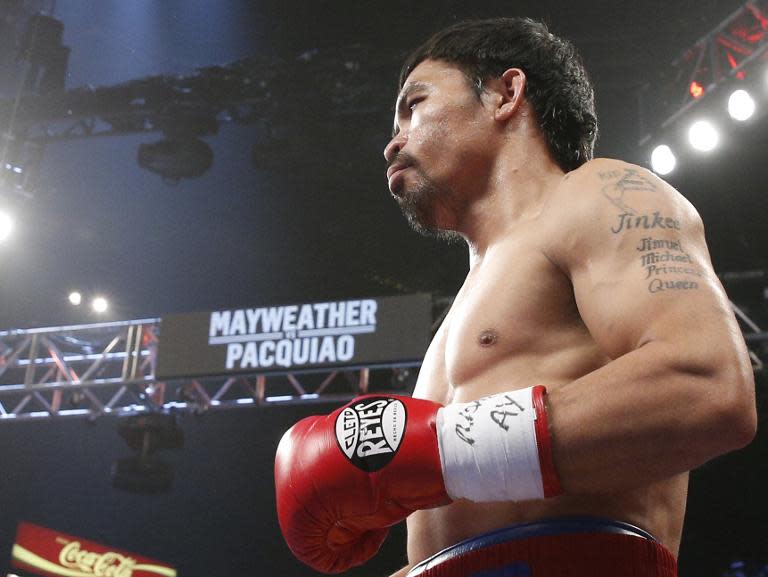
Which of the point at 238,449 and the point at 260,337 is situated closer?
the point at 260,337

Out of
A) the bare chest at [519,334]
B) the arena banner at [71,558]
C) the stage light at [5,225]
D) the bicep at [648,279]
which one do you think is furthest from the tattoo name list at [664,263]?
the arena banner at [71,558]

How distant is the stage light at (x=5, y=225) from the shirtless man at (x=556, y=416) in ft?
18.4

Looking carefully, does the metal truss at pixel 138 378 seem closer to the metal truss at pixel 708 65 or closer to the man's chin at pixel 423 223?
the metal truss at pixel 708 65

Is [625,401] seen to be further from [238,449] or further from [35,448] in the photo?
[35,448]

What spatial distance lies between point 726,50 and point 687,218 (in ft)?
12.7

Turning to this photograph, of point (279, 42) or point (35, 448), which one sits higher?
point (279, 42)

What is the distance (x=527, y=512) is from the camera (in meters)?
1.01

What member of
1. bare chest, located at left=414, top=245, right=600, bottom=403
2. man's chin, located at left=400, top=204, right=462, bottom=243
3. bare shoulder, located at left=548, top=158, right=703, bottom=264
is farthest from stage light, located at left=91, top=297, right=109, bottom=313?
bare shoulder, located at left=548, top=158, right=703, bottom=264

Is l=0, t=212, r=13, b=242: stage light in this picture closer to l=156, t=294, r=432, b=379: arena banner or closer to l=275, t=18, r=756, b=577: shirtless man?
l=156, t=294, r=432, b=379: arena banner

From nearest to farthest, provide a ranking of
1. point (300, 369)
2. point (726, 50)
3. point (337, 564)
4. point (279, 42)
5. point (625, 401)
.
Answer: point (625, 401) < point (337, 564) < point (726, 50) < point (300, 369) < point (279, 42)

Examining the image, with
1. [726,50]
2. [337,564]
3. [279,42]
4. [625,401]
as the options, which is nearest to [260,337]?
[279,42]

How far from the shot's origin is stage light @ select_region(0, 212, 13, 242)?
242 inches

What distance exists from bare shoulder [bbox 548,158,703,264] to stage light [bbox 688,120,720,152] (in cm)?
389

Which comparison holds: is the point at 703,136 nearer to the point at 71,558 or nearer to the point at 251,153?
the point at 251,153
